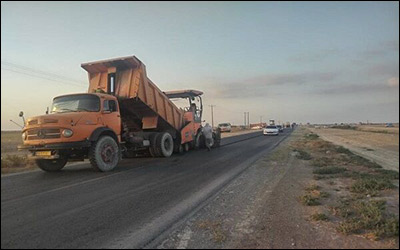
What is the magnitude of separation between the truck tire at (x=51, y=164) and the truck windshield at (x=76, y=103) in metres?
1.65

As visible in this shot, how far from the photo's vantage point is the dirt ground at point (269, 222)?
3.86 m

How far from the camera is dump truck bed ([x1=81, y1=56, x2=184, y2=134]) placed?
12523 millimetres

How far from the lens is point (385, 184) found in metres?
6.10

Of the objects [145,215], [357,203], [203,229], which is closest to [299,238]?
[203,229]

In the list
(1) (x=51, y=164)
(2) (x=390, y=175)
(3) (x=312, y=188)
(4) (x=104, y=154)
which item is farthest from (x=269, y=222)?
(1) (x=51, y=164)

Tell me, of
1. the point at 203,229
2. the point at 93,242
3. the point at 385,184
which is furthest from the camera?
the point at 385,184

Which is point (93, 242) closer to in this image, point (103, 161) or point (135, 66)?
point (103, 161)

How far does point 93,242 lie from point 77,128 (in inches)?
234

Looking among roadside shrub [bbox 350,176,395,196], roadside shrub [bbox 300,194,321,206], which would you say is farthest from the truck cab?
roadside shrub [bbox 350,176,395,196]

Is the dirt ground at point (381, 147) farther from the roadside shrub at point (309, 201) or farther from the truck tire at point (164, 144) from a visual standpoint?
the truck tire at point (164, 144)

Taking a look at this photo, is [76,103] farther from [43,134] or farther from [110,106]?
[43,134]

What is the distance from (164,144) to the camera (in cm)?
1455

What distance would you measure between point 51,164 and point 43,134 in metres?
1.67

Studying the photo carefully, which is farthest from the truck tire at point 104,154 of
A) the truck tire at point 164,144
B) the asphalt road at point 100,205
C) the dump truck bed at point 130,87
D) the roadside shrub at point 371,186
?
the roadside shrub at point 371,186
